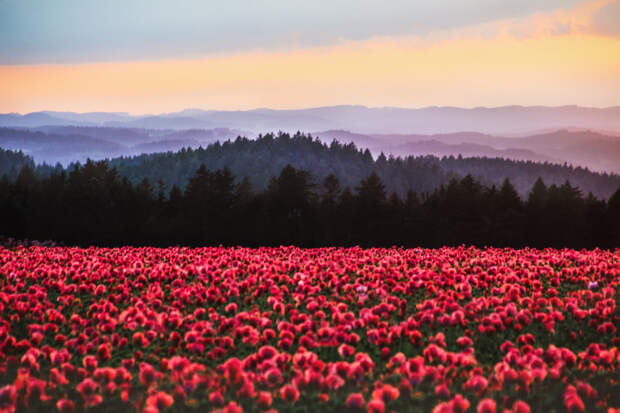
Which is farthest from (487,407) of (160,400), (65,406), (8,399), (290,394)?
(8,399)

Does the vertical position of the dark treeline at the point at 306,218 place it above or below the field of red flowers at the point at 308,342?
below

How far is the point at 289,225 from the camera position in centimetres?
5291

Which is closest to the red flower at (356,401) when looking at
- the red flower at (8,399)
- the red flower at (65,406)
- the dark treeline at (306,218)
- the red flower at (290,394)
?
the red flower at (290,394)

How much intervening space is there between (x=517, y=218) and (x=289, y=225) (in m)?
21.2

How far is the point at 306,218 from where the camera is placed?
52750mm

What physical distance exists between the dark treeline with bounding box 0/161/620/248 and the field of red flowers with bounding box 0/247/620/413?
124ft

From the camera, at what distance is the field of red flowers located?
6578 mm

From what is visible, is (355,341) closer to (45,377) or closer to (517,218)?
(45,377)

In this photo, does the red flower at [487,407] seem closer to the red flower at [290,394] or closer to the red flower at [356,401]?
the red flower at [356,401]

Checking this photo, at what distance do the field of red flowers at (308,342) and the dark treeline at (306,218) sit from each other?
3784cm

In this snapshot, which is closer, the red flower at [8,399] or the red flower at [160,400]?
the red flower at [160,400]

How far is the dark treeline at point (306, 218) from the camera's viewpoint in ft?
166

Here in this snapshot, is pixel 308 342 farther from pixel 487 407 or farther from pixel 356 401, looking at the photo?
pixel 487 407

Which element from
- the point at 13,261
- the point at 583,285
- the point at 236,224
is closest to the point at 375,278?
the point at 583,285
